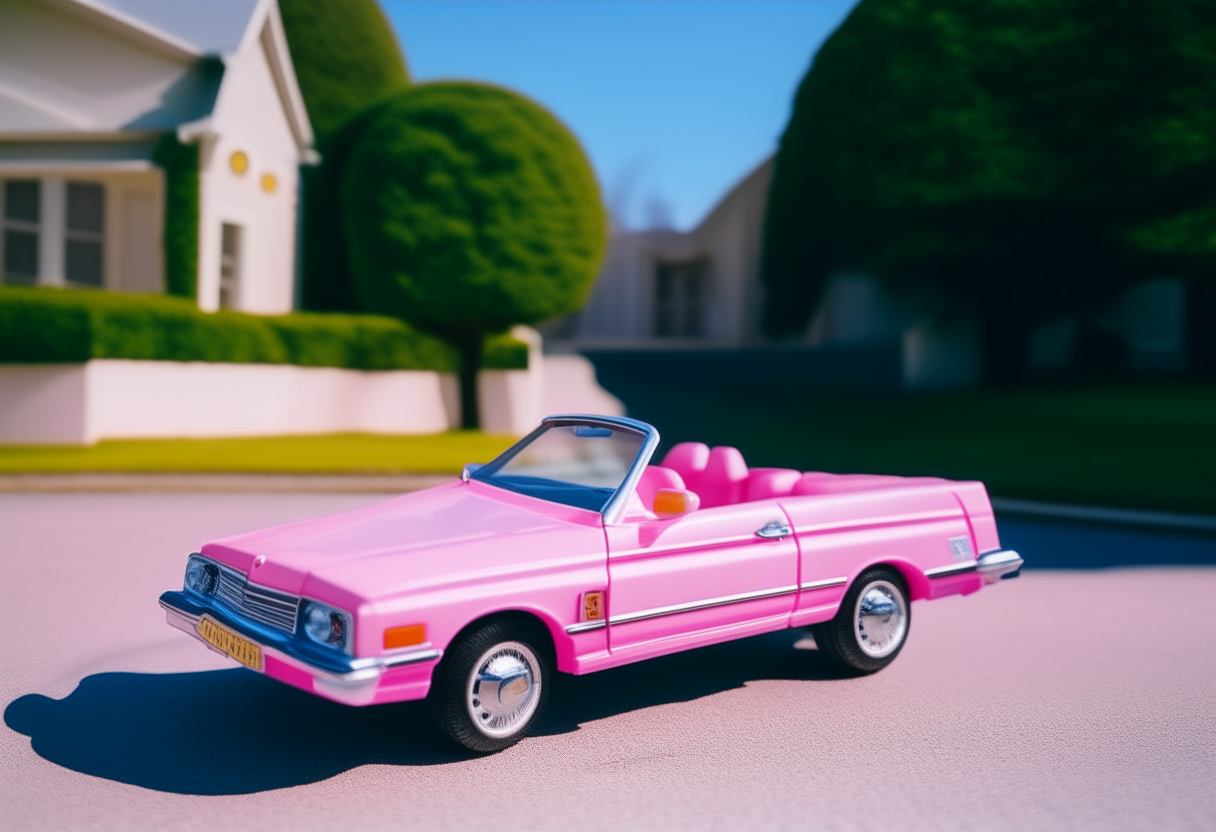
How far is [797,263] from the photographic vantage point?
2483cm

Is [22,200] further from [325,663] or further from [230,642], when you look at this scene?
[325,663]

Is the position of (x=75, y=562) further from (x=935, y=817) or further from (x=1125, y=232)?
(x=1125, y=232)

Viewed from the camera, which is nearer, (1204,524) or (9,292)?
(1204,524)

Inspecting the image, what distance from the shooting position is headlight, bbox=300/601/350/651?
4441mm

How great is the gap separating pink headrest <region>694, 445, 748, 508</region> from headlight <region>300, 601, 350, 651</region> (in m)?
2.57

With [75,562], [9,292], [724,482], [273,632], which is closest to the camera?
[273,632]

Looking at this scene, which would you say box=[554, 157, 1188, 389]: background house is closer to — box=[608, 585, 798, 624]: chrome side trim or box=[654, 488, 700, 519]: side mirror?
box=[608, 585, 798, 624]: chrome side trim

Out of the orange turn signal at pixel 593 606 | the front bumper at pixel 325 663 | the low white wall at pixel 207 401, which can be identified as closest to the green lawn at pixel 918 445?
the low white wall at pixel 207 401

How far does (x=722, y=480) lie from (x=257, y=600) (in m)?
2.75

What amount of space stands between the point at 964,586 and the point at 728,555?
6.39 feet

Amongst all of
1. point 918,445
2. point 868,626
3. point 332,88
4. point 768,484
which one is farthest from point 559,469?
point 332,88

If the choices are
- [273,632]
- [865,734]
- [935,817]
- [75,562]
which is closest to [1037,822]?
[935,817]

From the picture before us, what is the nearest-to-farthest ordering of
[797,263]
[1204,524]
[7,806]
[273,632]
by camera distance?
[7,806]
[273,632]
[1204,524]
[797,263]

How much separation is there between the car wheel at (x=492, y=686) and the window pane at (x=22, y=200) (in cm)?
2009
